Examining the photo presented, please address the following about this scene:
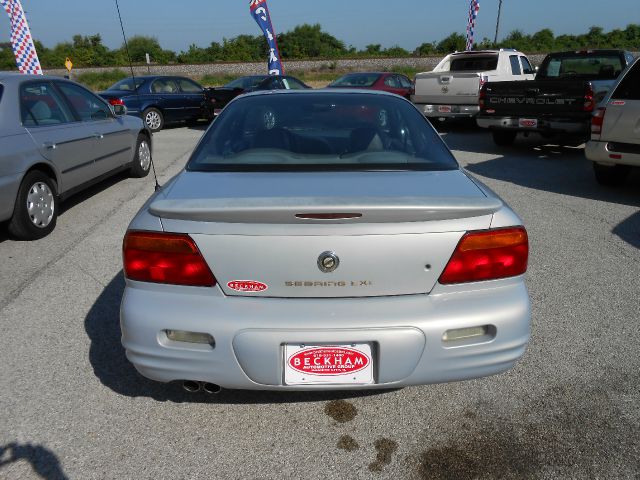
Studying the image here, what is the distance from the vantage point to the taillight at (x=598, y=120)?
20.1 feet

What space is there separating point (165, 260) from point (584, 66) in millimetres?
11444

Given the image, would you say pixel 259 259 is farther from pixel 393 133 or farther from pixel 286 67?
pixel 286 67

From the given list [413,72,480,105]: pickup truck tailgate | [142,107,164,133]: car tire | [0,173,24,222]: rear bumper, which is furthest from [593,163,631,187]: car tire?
[142,107,164,133]: car tire

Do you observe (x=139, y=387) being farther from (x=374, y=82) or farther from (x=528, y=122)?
(x=374, y=82)

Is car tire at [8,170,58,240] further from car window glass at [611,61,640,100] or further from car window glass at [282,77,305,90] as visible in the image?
car window glass at [282,77,305,90]

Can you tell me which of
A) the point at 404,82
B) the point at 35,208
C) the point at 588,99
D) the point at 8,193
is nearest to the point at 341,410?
the point at 8,193

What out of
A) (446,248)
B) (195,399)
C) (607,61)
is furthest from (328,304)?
(607,61)

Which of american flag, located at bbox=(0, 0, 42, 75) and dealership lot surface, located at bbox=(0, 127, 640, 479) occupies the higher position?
american flag, located at bbox=(0, 0, 42, 75)

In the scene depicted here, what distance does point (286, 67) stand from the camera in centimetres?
4491

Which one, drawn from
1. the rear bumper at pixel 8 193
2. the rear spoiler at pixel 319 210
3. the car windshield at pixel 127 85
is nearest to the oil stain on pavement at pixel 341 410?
the rear spoiler at pixel 319 210

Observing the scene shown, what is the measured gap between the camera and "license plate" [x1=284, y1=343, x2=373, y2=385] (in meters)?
1.94

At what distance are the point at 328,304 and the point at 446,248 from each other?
506mm

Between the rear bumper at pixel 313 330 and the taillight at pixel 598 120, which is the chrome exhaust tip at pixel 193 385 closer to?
the rear bumper at pixel 313 330

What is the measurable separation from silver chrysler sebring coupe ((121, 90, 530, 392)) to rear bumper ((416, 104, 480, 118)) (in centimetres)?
979
